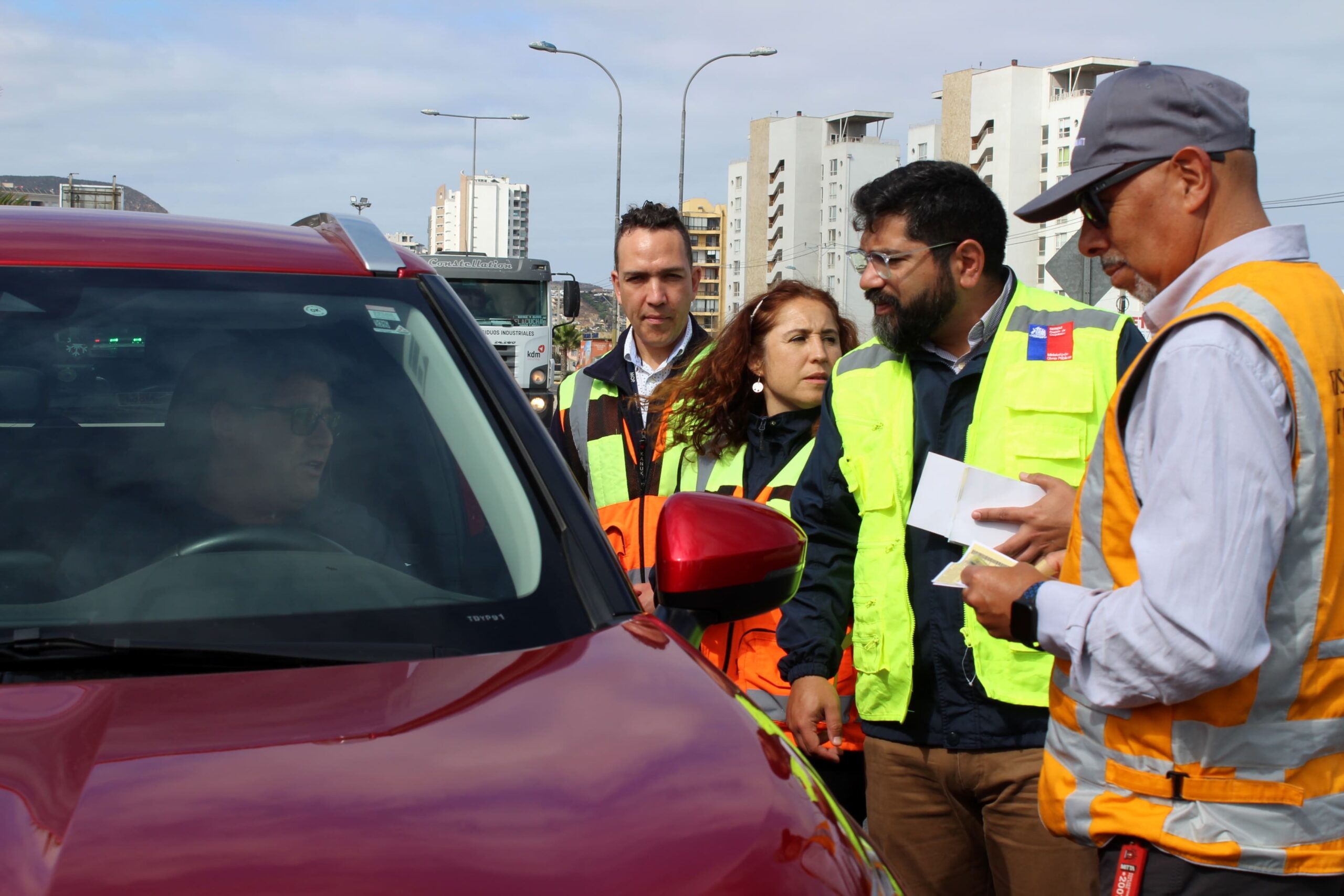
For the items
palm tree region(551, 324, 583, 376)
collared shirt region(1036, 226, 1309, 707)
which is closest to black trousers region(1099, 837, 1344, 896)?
collared shirt region(1036, 226, 1309, 707)

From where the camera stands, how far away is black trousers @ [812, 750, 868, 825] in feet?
12.1

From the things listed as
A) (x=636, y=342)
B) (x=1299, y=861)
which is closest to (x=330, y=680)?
(x=1299, y=861)

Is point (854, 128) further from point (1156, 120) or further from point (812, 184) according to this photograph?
point (1156, 120)

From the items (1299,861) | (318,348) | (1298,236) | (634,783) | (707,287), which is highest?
(707,287)

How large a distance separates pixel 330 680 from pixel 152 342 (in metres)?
0.75

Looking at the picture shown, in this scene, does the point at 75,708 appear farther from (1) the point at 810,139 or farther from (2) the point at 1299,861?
(1) the point at 810,139

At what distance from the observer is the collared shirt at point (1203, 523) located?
1.79 meters

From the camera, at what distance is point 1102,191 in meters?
2.18

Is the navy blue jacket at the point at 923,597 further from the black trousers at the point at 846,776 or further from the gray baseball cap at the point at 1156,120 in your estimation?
the gray baseball cap at the point at 1156,120

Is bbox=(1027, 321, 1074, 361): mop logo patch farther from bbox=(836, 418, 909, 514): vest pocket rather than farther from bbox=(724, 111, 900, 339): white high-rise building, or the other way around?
bbox=(724, 111, 900, 339): white high-rise building

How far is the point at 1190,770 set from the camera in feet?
6.28

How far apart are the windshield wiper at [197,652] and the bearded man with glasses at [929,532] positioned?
1668 millimetres

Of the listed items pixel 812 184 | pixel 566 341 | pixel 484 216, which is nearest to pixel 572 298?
pixel 566 341

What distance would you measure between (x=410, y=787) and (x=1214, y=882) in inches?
48.0
